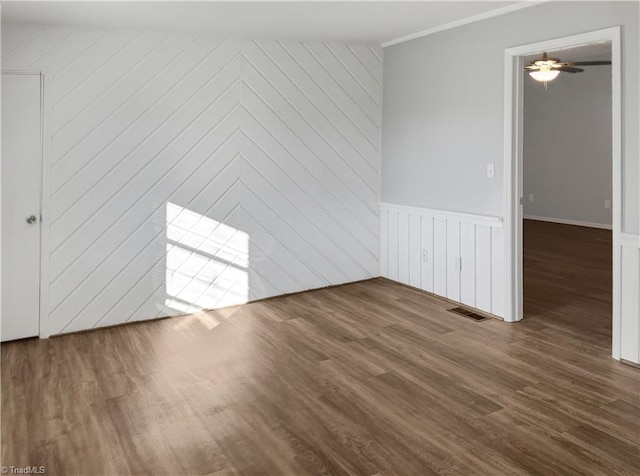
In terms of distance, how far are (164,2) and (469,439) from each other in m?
3.11

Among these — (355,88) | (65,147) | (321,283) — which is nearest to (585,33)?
(355,88)

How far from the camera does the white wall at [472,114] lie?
3254mm

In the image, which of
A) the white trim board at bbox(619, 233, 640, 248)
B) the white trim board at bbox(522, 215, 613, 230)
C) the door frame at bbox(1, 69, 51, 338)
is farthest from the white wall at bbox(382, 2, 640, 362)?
the white trim board at bbox(522, 215, 613, 230)

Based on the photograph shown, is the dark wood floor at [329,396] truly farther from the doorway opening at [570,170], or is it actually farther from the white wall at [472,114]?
the doorway opening at [570,170]

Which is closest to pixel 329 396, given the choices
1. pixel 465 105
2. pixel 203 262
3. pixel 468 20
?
pixel 203 262

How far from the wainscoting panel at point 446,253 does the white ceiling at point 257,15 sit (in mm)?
1636

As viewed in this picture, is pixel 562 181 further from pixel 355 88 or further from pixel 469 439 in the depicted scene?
pixel 469 439

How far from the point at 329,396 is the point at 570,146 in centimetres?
776

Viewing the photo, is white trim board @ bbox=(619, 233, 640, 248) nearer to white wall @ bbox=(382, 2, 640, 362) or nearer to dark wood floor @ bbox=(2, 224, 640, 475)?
white wall @ bbox=(382, 2, 640, 362)

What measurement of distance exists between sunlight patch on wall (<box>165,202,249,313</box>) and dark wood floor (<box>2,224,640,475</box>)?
196 millimetres

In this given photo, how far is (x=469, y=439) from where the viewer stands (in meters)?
2.49

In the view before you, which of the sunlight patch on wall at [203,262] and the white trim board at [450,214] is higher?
the white trim board at [450,214]

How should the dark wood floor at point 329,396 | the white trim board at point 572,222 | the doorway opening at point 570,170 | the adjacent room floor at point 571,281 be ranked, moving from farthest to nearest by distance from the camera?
the white trim board at point 572,222 < the doorway opening at point 570,170 < the adjacent room floor at point 571,281 < the dark wood floor at point 329,396

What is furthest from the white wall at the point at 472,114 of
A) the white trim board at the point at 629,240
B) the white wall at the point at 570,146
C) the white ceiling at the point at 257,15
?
the white wall at the point at 570,146
